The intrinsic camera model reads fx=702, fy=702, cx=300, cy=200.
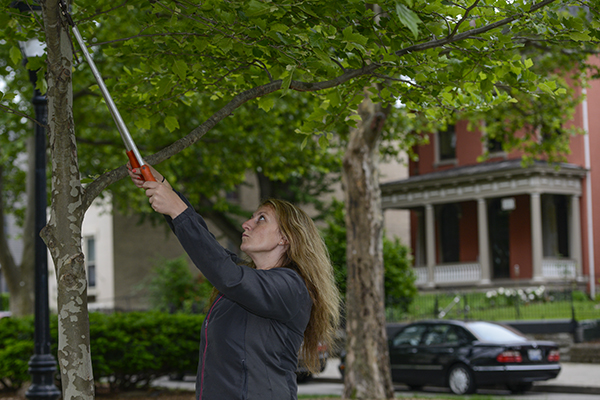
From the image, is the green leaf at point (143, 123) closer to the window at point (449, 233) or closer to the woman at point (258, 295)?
the woman at point (258, 295)

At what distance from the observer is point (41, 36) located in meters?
5.45

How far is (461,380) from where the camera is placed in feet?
43.8

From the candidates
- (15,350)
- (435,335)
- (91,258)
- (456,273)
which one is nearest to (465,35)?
(15,350)

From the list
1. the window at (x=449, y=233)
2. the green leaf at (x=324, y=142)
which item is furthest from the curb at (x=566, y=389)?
the window at (x=449, y=233)

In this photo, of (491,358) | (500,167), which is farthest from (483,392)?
(500,167)

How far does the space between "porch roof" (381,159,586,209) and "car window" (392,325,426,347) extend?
11011 mm

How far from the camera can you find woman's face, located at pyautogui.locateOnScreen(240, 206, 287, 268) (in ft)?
11.0

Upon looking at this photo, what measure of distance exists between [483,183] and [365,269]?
56.6 feet

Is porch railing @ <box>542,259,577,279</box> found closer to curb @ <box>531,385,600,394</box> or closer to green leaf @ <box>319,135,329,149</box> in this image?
curb @ <box>531,385,600,394</box>

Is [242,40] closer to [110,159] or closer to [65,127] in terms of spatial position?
[65,127]

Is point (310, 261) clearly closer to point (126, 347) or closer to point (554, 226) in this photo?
point (126, 347)

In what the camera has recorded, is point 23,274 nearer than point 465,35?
No

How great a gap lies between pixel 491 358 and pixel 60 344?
10.6 metres

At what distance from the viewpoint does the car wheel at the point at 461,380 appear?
43.1 ft
